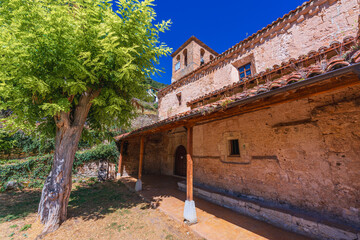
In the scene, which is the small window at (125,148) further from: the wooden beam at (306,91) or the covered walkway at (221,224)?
the wooden beam at (306,91)

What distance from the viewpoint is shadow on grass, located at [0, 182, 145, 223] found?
470cm

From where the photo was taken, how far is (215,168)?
19.2ft

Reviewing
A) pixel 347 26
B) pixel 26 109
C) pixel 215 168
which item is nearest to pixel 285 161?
pixel 215 168

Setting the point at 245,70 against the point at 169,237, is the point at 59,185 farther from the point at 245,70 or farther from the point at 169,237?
the point at 245,70

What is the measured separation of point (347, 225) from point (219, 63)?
23.7 ft

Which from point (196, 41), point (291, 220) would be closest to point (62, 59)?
point (291, 220)

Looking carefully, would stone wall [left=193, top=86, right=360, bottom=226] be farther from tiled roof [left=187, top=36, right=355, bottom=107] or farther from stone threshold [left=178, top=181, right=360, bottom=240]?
tiled roof [left=187, top=36, right=355, bottom=107]

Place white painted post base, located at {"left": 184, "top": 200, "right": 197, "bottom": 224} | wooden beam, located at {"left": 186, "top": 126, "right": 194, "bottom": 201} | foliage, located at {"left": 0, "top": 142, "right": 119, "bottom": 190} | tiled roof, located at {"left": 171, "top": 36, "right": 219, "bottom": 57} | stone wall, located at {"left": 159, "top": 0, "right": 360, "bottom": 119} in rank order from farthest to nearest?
tiled roof, located at {"left": 171, "top": 36, "right": 219, "bottom": 57}, foliage, located at {"left": 0, "top": 142, "right": 119, "bottom": 190}, stone wall, located at {"left": 159, "top": 0, "right": 360, "bottom": 119}, wooden beam, located at {"left": 186, "top": 126, "right": 194, "bottom": 201}, white painted post base, located at {"left": 184, "top": 200, "right": 197, "bottom": 224}

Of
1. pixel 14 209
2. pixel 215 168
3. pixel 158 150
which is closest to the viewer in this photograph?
pixel 14 209

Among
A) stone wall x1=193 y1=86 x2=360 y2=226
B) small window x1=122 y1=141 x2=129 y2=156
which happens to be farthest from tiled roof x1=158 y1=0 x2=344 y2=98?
small window x1=122 y1=141 x2=129 y2=156

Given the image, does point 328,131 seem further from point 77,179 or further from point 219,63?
point 77,179

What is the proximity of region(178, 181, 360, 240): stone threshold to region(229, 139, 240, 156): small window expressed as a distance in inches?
58.2

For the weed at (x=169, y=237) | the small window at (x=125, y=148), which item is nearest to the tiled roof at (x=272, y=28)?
the small window at (x=125, y=148)

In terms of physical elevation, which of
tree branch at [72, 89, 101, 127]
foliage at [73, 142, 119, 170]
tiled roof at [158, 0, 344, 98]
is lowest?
foliage at [73, 142, 119, 170]
